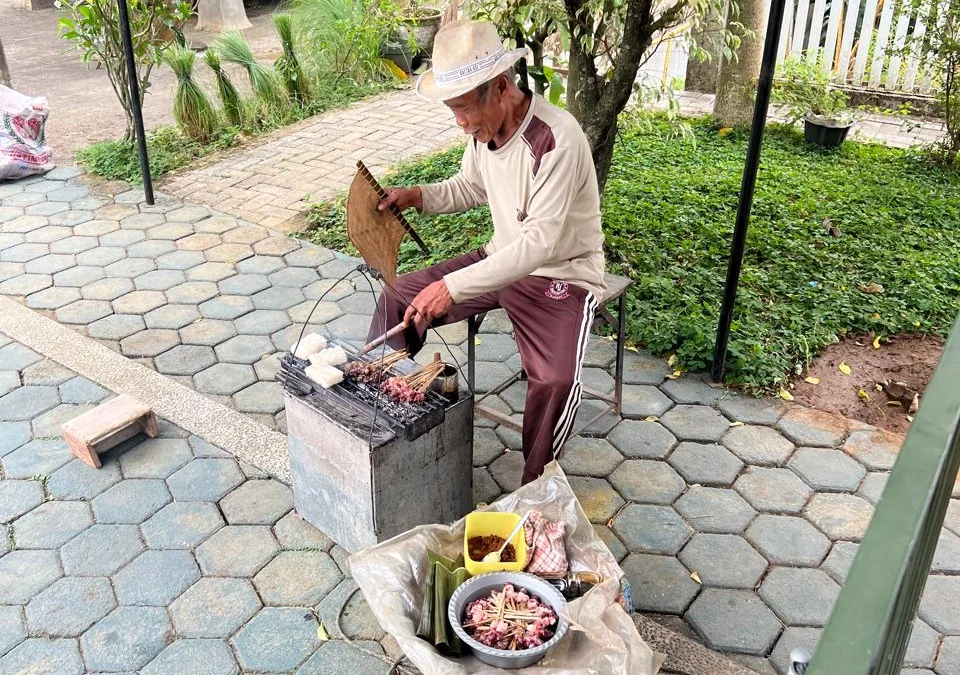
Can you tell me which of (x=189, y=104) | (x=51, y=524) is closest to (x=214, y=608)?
(x=51, y=524)

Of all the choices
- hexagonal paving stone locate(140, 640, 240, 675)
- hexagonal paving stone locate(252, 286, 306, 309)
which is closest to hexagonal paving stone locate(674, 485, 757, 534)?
hexagonal paving stone locate(140, 640, 240, 675)

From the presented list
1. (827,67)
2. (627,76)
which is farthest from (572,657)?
(827,67)

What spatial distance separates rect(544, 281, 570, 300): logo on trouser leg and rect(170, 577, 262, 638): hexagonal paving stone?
5.39 ft

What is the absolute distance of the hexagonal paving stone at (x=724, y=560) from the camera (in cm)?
325

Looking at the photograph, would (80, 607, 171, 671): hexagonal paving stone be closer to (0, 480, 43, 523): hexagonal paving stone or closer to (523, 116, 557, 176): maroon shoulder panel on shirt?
(0, 480, 43, 523): hexagonal paving stone

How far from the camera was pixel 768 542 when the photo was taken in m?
3.43

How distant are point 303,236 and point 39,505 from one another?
117 inches

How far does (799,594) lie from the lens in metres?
3.17

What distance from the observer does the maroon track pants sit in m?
3.25

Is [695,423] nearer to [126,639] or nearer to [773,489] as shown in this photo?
[773,489]

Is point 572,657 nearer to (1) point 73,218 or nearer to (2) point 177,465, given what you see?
(2) point 177,465

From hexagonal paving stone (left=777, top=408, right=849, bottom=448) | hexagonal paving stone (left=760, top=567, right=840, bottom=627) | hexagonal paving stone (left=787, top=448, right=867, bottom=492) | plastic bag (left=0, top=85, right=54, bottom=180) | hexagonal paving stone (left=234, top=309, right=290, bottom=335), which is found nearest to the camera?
hexagonal paving stone (left=760, top=567, right=840, bottom=627)

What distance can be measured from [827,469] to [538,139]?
6.57 ft

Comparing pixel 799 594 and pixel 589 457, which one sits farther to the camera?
pixel 589 457
